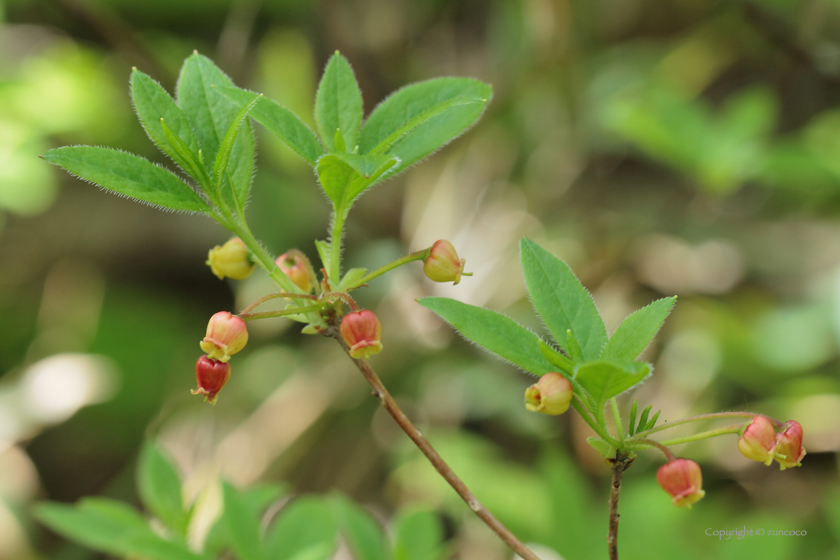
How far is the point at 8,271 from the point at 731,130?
13.0 feet

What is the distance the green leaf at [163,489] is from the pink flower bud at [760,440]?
1.26m

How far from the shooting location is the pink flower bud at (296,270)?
3.58ft

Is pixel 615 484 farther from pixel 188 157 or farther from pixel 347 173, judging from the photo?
pixel 188 157

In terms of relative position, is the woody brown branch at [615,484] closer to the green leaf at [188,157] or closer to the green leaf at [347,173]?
the green leaf at [347,173]

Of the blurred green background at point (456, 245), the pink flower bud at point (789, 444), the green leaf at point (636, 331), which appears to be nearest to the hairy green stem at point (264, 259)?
the green leaf at point (636, 331)

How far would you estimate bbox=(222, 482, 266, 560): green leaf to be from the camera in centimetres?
135

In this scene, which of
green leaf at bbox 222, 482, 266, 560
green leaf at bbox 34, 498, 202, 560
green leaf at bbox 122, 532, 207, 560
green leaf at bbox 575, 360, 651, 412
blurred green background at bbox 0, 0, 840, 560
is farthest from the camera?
blurred green background at bbox 0, 0, 840, 560

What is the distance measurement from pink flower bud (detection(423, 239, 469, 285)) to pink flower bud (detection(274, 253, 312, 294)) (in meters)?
0.21

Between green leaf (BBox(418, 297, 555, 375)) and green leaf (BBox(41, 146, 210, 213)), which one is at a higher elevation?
green leaf (BBox(41, 146, 210, 213))

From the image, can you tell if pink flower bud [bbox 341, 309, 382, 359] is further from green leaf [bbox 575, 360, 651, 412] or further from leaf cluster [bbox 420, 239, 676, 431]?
green leaf [bbox 575, 360, 651, 412]

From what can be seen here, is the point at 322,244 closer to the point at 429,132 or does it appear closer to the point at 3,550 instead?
the point at 429,132

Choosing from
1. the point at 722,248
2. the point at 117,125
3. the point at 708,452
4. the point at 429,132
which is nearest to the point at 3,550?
the point at 117,125

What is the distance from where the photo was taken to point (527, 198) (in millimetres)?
3891

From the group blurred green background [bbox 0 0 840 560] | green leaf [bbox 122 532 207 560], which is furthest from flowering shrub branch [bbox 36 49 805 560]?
blurred green background [bbox 0 0 840 560]
